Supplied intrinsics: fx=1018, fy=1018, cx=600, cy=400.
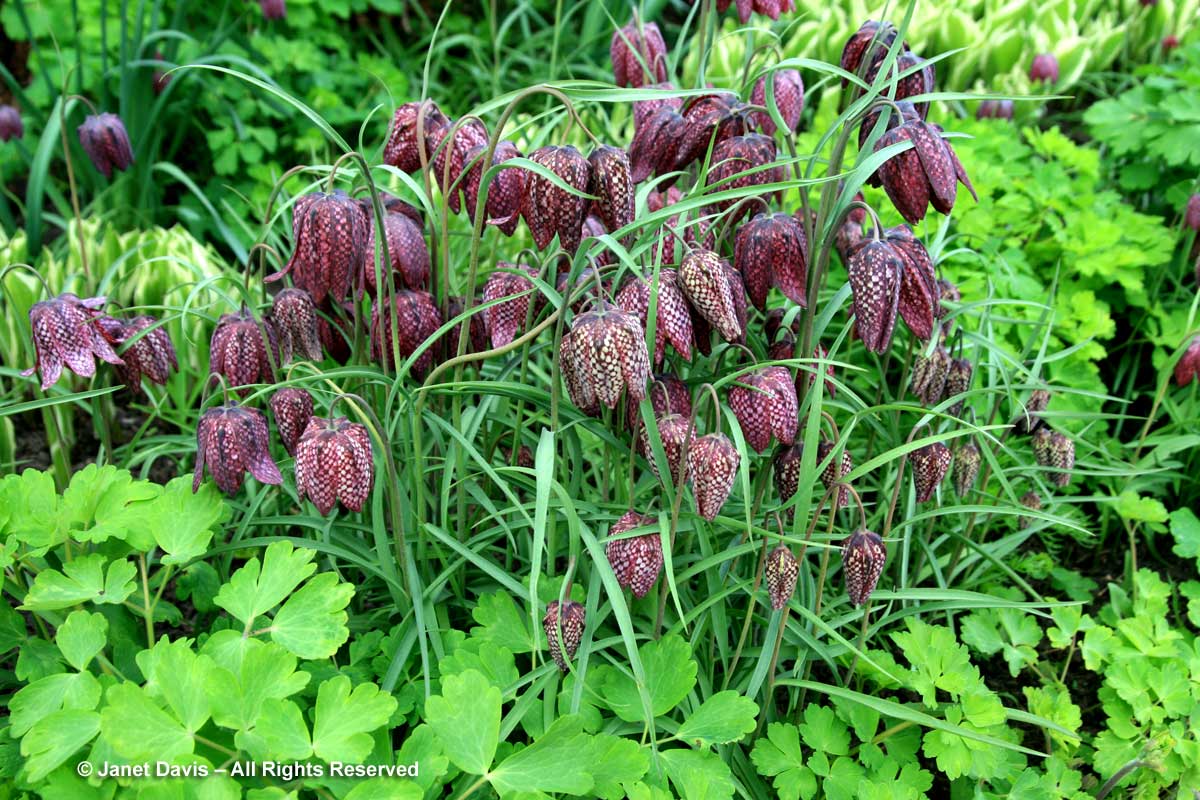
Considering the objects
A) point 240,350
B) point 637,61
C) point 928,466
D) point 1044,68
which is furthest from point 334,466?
point 1044,68

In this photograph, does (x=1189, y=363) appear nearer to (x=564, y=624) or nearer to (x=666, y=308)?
(x=666, y=308)

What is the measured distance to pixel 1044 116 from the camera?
3.62 metres

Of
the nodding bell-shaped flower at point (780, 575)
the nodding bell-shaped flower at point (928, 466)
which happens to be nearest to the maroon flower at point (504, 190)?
the nodding bell-shaped flower at point (780, 575)

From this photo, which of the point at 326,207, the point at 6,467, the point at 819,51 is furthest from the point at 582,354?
the point at 819,51

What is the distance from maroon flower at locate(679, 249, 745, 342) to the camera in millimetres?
1285

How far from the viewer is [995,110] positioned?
3.13 m

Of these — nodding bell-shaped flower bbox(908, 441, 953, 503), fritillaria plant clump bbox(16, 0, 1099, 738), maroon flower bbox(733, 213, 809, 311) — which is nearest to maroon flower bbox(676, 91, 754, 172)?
fritillaria plant clump bbox(16, 0, 1099, 738)

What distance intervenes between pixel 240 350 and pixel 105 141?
3.19 ft

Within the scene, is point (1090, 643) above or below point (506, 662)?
below

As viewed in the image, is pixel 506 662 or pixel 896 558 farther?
pixel 896 558

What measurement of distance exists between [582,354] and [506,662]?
0.50 metres

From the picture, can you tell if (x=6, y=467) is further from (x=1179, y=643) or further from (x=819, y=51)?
(x=819, y=51)

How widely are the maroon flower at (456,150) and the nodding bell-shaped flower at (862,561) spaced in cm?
73

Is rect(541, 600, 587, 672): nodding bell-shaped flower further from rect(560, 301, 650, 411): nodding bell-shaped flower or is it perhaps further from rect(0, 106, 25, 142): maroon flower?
rect(0, 106, 25, 142): maroon flower
